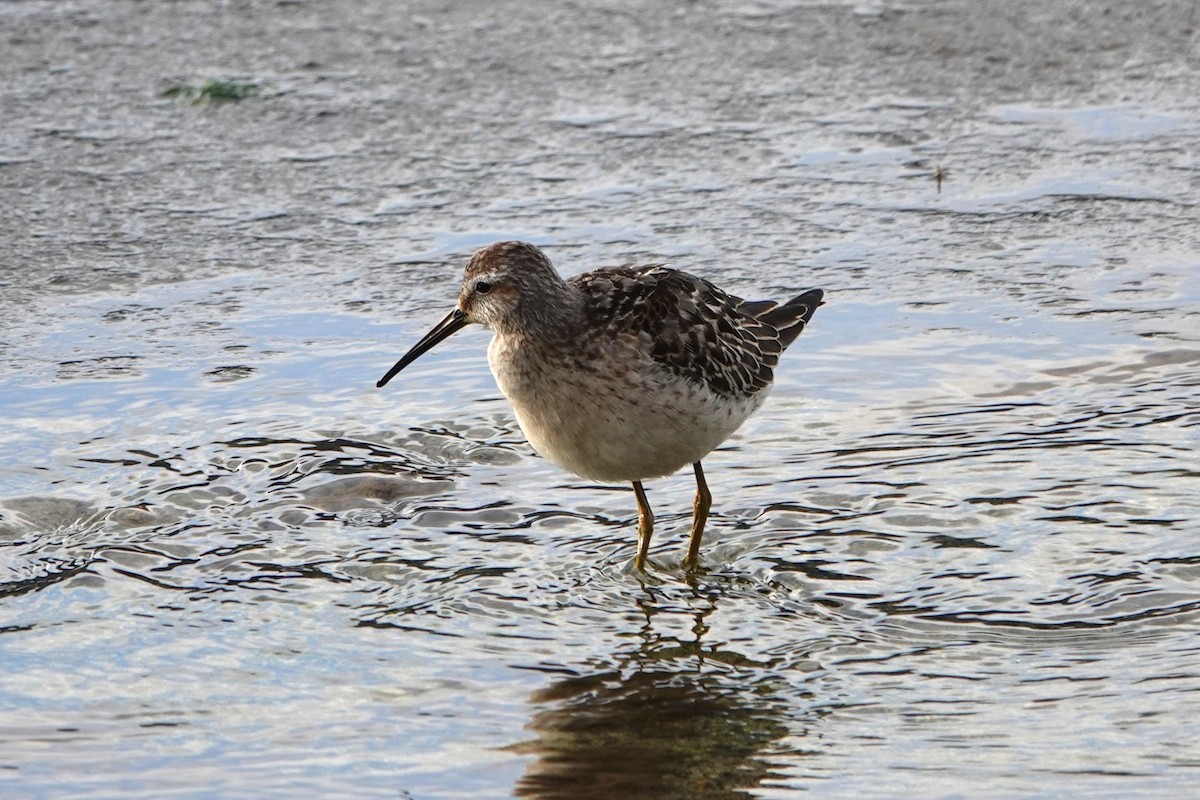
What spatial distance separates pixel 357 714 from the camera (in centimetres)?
534

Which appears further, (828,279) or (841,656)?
(828,279)

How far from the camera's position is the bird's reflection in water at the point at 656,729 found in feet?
16.4

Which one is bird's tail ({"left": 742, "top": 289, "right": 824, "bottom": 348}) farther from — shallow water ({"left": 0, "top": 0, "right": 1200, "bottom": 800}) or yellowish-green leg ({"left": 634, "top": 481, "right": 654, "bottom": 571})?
yellowish-green leg ({"left": 634, "top": 481, "right": 654, "bottom": 571})

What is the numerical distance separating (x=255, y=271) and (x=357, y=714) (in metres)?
4.40

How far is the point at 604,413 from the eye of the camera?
640 centimetres

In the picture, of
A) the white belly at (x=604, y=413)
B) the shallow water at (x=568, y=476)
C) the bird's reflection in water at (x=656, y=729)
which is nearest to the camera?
the bird's reflection in water at (x=656, y=729)

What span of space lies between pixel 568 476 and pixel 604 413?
1084 millimetres

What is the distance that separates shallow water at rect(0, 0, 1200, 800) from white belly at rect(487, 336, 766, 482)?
41cm

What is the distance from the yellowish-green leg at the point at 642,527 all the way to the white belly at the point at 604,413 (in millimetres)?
195

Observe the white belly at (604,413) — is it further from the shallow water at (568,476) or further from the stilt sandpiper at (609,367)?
the shallow water at (568,476)

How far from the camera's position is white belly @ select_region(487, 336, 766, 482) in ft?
21.0

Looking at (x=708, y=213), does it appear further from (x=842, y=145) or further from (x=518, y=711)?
(x=518, y=711)

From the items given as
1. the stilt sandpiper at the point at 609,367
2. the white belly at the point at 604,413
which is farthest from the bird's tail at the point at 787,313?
the white belly at the point at 604,413

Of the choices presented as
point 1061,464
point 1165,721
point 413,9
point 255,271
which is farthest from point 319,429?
point 413,9
